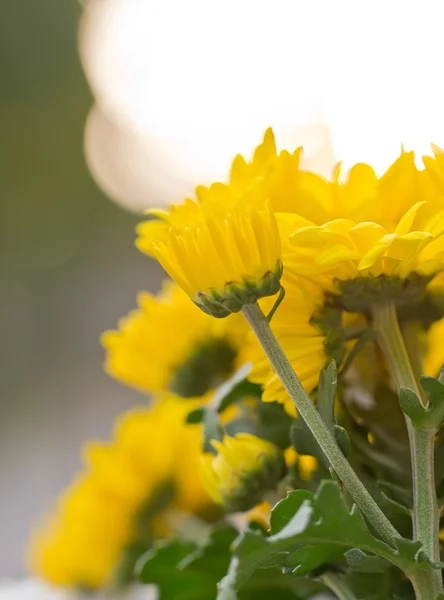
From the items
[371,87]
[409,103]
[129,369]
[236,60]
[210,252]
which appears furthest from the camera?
[236,60]

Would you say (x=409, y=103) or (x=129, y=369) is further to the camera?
(x=409, y=103)

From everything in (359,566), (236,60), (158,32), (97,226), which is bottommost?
(359,566)

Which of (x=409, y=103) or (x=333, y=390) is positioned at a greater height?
(x=409, y=103)

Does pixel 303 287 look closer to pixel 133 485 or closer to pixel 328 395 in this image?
pixel 328 395

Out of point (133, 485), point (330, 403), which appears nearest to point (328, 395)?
point (330, 403)

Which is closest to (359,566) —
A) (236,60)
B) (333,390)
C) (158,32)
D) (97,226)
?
(333,390)

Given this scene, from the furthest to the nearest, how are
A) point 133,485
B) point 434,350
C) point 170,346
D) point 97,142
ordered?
point 97,142 → point 133,485 → point 170,346 → point 434,350

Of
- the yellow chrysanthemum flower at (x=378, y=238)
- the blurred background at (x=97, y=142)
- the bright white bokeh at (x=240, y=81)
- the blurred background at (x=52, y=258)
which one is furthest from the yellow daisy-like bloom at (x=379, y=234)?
the blurred background at (x=52, y=258)

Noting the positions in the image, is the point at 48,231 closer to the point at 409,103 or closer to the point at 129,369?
the point at 409,103

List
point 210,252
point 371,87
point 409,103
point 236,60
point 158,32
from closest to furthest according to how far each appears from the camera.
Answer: point 210,252 → point 409,103 → point 371,87 → point 236,60 → point 158,32
